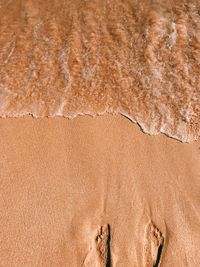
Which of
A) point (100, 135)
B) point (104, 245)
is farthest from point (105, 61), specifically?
point (104, 245)

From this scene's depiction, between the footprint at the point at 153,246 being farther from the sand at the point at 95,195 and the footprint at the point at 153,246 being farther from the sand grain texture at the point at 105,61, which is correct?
the sand grain texture at the point at 105,61

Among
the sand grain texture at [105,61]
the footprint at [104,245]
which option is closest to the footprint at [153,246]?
the footprint at [104,245]

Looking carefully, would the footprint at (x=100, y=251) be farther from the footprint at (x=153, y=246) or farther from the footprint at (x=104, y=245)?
the footprint at (x=153, y=246)

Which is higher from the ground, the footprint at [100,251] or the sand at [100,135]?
the sand at [100,135]

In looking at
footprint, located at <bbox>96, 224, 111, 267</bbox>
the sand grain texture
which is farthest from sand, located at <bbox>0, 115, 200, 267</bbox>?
the sand grain texture

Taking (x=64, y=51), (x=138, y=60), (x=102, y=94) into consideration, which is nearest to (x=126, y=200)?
(x=102, y=94)

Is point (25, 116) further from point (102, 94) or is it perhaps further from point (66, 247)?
point (66, 247)

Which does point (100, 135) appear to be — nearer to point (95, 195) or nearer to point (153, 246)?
point (95, 195)

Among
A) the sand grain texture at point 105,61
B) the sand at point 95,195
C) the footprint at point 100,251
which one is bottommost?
the footprint at point 100,251

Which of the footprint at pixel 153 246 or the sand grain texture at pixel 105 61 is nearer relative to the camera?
the footprint at pixel 153 246
